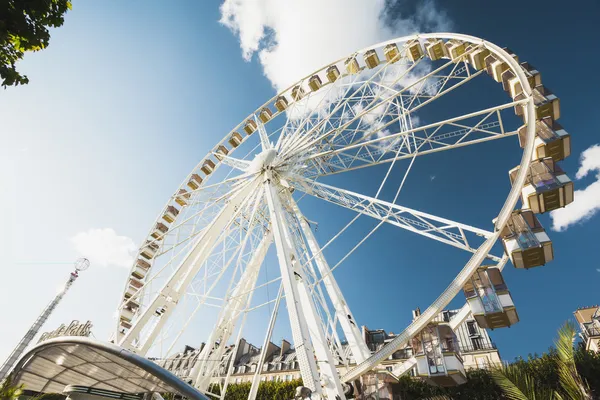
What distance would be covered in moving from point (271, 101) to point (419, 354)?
14.1 meters

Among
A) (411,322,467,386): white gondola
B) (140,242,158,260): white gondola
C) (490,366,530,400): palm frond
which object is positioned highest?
(140,242,158,260): white gondola

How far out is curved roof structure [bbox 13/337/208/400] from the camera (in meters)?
6.97

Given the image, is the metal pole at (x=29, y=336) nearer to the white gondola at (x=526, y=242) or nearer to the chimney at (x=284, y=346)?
the chimney at (x=284, y=346)

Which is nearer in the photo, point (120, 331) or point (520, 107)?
point (520, 107)

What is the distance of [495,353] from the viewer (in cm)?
2652

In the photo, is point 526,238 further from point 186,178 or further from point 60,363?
point 186,178

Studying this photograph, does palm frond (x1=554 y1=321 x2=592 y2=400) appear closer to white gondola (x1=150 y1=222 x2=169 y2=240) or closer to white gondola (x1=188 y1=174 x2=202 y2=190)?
white gondola (x1=188 y1=174 x2=202 y2=190)

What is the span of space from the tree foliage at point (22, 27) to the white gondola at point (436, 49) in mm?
12170

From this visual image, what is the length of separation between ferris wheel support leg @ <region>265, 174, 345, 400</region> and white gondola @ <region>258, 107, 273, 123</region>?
332 inches

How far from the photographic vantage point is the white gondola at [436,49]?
13.2 meters

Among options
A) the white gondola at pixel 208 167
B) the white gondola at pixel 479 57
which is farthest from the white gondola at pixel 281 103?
the white gondola at pixel 479 57

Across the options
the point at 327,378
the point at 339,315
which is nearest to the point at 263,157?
the point at 339,315

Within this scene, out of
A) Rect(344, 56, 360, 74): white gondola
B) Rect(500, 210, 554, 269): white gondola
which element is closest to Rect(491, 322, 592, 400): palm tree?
Rect(500, 210, 554, 269): white gondola

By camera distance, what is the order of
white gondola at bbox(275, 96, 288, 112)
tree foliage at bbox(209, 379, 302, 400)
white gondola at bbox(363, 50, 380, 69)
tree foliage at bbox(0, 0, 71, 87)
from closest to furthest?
tree foliage at bbox(0, 0, 71, 87) → white gondola at bbox(363, 50, 380, 69) → white gondola at bbox(275, 96, 288, 112) → tree foliage at bbox(209, 379, 302, 400)
